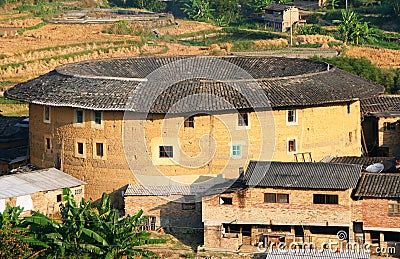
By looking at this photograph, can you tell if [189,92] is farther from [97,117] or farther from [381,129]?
[381,129]

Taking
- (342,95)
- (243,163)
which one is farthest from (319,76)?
(243,163)

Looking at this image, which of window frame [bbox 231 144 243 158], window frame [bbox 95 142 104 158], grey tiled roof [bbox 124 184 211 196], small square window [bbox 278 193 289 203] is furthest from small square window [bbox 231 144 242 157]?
window frame [bbox 95 142 104 158]

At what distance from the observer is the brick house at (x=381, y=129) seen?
4203 cm

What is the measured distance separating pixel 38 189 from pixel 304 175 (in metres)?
9.56

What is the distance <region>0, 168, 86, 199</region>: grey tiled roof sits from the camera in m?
33.7

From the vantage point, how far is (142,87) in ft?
120

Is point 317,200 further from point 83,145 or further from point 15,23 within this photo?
point 15,23

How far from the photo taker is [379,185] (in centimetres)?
3142

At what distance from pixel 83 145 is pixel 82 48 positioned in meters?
42.0

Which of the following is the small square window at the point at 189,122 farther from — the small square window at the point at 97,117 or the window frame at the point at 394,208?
the window frame at the point at 394,208

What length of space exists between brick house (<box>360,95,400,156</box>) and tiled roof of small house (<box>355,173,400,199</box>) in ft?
32.2

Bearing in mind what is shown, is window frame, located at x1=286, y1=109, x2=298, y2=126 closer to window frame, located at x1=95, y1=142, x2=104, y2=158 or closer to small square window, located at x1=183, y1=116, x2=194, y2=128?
small square window, located at x1=183, y1=116, x2=194, y2=128

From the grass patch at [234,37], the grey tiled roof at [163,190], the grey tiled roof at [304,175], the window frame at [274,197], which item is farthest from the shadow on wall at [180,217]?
the grass patch at [234,37]

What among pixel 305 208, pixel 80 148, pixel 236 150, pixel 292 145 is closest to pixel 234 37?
pixel 292 145
